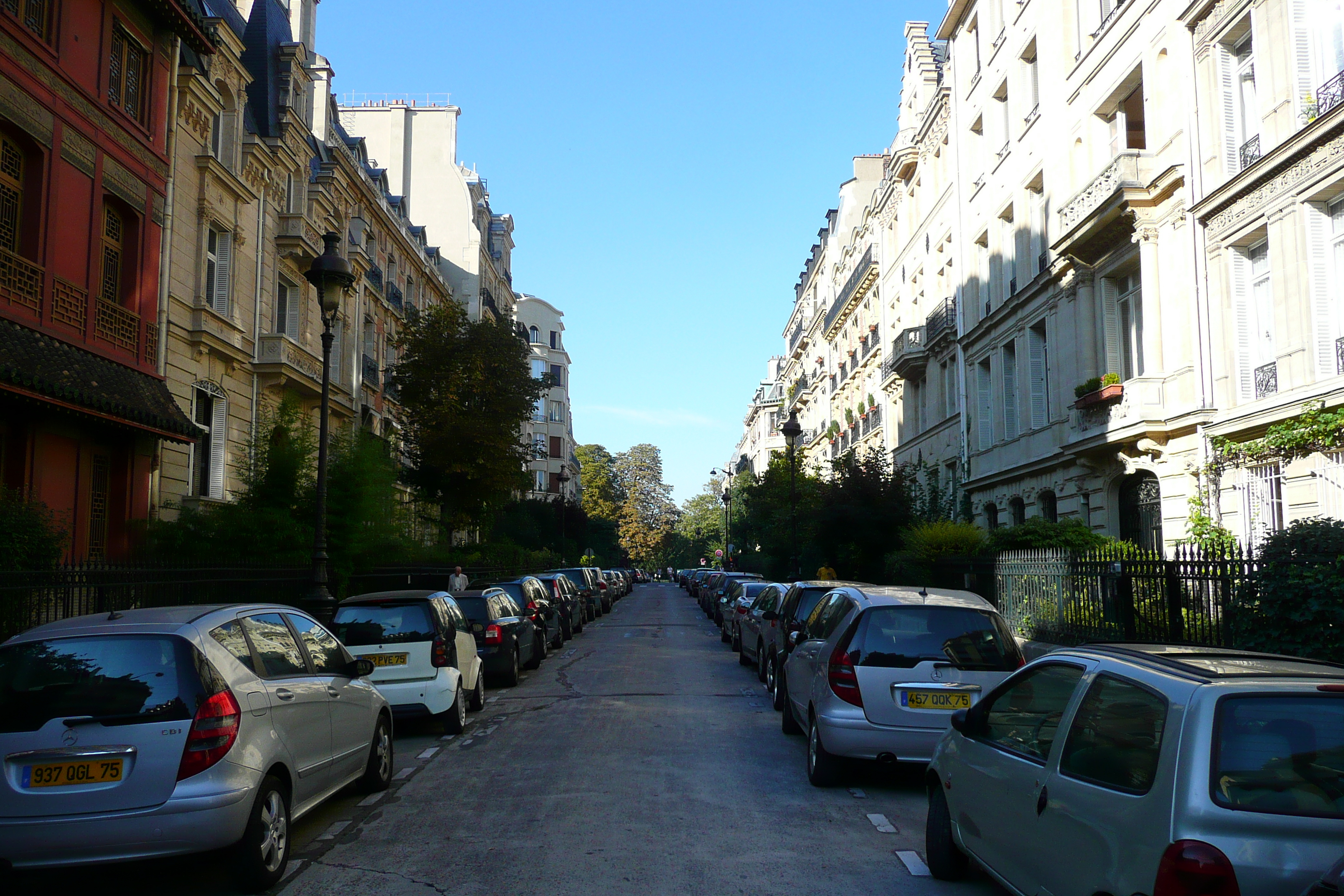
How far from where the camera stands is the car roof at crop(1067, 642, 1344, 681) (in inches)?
160

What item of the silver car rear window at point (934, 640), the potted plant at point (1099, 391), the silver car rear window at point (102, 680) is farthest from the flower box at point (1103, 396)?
the silver car rear window at point (102, 680)

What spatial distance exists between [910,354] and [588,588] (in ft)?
45.0

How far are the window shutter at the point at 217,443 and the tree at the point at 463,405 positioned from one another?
8.77 m

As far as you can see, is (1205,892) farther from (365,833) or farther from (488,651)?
(488,651)

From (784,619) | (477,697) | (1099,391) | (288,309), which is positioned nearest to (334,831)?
(477,697)

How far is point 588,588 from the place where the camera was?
118ft

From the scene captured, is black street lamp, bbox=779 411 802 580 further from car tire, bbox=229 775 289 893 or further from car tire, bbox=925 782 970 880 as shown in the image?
car tire, bbox=229 775 289 893

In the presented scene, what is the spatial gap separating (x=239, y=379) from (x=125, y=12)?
27.0ft

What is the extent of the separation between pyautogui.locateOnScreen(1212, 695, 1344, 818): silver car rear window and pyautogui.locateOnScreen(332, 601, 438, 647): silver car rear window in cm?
874

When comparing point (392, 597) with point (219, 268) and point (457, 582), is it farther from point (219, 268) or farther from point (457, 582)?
point (219, 268)

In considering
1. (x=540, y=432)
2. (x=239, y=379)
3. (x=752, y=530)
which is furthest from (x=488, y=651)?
(x=540, y=432)

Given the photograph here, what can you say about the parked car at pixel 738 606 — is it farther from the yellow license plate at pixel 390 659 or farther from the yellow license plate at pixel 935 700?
the yellow license plate at pixel 935 700

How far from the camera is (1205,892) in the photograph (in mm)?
3420

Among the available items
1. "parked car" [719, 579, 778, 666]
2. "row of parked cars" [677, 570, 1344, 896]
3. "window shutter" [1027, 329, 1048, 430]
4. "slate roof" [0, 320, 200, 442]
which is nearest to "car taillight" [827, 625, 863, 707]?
"row of parked cars" [677, 570, 1344, 896]
